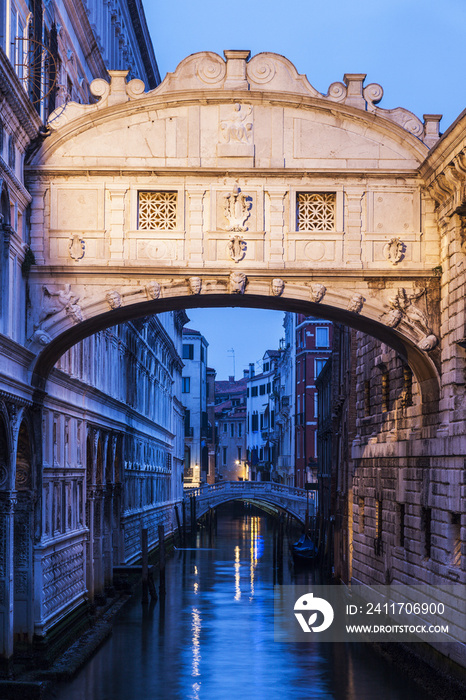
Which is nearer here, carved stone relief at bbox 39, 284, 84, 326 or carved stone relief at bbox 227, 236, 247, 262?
carved stone relief at bbox 39, 284, 84, 326

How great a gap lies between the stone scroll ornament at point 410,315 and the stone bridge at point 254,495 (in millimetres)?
34796

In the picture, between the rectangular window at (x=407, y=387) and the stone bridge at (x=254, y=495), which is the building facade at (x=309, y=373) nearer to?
the stone bridge at (x=254, y=495)

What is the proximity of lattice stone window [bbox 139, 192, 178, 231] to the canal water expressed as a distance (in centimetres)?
707

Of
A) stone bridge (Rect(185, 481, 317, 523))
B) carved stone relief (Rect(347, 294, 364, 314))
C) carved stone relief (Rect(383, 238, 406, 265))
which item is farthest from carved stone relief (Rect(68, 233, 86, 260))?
stone bridge (Rect(185, 481, 317, 523))

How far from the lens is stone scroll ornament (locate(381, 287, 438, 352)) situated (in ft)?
53.0

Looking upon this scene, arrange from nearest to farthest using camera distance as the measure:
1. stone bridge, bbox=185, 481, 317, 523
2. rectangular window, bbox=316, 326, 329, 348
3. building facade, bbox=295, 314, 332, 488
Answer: stone bridge, bbox=185, 481, 317, 523, building facade, bbox=295, 314, 332, 488, rectangular window, bbox=316, 326, 329, 348

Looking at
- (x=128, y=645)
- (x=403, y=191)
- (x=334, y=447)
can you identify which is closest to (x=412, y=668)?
(x=128, y=645)

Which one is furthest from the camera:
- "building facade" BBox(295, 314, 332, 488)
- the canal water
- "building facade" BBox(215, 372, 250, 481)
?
"building facade" BBox(215, 372, 250, 481)

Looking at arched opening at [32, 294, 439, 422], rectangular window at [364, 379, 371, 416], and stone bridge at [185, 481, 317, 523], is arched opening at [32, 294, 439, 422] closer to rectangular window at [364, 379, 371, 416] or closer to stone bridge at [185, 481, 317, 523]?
rectangular window at [364, 379, 371, 416]

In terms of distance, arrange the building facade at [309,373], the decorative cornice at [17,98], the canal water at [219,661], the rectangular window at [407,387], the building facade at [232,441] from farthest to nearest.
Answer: the building facade at [232,441] < the building facade at [309,373] < the rectangular window at [407,387] < the canal water at [219,661] < the decorative cornice at [17,98]

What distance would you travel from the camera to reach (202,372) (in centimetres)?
7256

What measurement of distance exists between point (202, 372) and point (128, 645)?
173ft

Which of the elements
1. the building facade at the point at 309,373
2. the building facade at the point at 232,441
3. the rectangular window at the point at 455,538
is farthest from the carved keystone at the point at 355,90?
the building facade at the point at 232,441

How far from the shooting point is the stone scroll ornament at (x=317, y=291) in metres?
16.2
